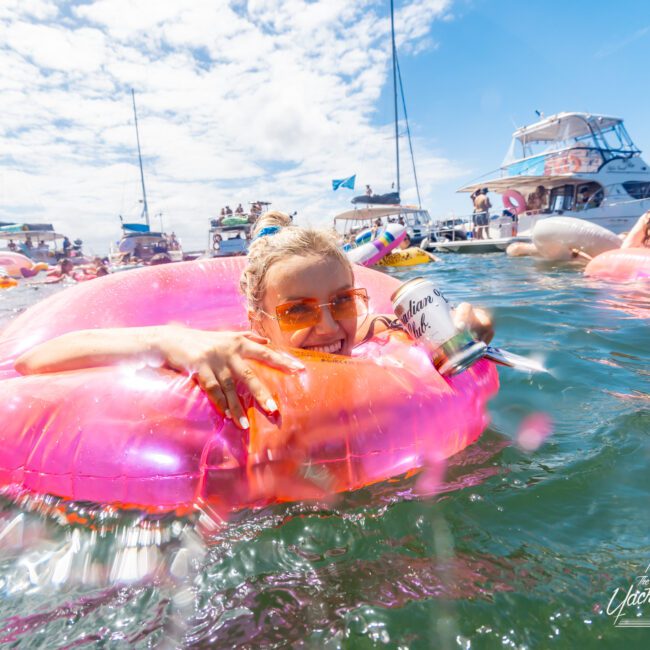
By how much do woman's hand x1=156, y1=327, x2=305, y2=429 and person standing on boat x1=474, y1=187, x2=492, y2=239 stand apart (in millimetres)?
→ 17377

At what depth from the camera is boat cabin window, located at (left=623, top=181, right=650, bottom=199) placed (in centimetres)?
1705

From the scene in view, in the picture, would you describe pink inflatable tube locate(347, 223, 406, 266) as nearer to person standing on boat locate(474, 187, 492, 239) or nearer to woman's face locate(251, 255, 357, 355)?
woman's face locate(251, 255, 357, 355)

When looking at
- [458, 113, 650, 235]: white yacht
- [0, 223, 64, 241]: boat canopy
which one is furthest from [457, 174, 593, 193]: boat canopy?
[0, 223, 64, 241]: boat canopy

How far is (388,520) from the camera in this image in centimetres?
143

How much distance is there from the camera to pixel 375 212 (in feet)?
77.4

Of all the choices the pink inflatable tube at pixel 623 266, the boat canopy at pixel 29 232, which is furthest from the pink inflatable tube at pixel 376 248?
the boat canopy at pixel 29 232

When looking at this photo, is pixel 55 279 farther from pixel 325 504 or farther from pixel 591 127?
pixel 591 127

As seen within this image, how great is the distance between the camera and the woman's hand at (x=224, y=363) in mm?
1446

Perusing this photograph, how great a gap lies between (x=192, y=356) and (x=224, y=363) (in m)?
0.11

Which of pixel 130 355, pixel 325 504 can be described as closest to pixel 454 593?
pixel 325 504

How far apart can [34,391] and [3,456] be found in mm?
237

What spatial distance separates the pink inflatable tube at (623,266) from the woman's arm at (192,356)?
561cm

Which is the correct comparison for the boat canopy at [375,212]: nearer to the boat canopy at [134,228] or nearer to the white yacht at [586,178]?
the white yacht at [586,178]
